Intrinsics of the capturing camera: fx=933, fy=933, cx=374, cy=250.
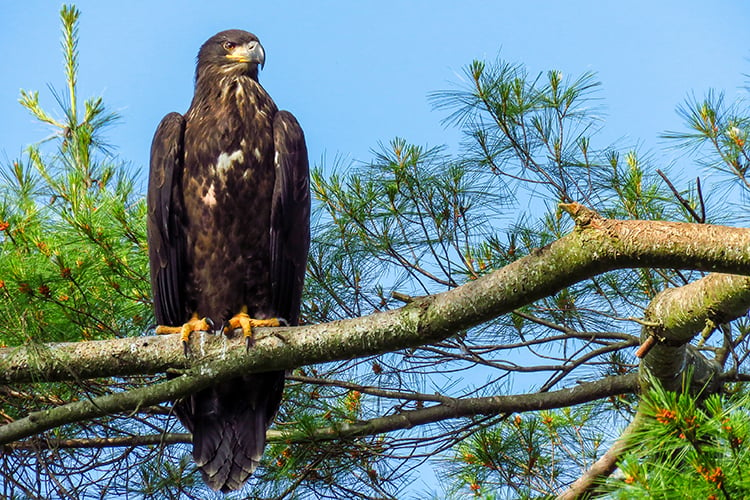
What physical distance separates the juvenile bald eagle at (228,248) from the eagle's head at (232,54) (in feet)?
1.53

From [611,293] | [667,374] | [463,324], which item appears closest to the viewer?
[463,324]

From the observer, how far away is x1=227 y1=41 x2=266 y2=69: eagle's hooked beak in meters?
4.04

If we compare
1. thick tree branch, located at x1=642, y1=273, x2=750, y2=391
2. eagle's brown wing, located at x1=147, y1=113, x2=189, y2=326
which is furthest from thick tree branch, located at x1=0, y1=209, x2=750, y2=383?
eagle's brown wing, located at x1=147, y1=113, x2=189, y2=326

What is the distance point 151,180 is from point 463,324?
167 cm

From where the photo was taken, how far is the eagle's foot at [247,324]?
2.72 meters

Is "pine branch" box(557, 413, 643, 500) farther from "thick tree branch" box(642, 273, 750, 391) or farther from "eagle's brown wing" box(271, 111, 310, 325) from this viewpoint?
"eagle's brown wing" box(271, 111, 310, 325)

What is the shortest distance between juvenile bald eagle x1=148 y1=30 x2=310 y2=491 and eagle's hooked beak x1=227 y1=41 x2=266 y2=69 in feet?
1.69

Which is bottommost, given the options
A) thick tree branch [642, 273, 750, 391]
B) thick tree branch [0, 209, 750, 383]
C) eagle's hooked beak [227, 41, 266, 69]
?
thick tree branch [642, 273, 750, 391]

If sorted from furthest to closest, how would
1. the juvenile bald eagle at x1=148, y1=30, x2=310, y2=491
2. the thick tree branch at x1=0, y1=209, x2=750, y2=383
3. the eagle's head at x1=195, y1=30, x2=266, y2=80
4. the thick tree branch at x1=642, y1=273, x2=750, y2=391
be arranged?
the eagle's head at x1=195, y1=30, x2=266, y2=80 → the juvenile bald eagle at x1=148, y1=30, x2=310, y2=491 → the thick tree branch at x1=642, y1=273, x2=750, y2=391 → the thick tree branch at x1=0, y1=209, x2=750, y2=383

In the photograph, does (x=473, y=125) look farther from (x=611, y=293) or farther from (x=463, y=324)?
(x=463, y=324)

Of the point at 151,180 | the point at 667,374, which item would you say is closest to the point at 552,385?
the point at 667,374

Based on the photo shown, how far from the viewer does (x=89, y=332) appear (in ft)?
11.6

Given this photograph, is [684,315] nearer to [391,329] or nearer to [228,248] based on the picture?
[391,329]

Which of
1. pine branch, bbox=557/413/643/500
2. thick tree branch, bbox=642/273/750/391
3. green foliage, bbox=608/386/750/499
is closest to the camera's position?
green foliage, bbox=608/386/750/499
